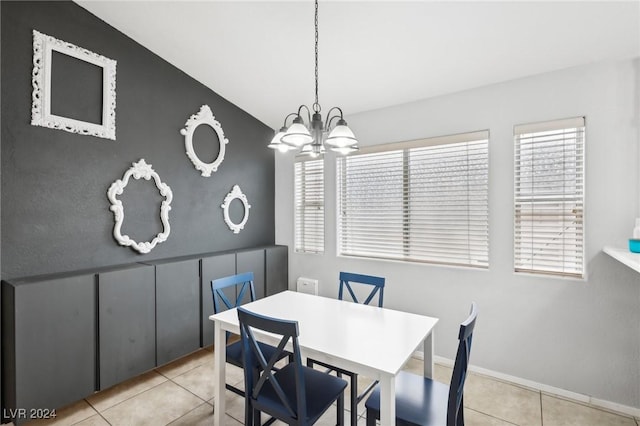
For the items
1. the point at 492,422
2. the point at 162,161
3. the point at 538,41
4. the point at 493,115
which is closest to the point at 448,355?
the point at 492,422

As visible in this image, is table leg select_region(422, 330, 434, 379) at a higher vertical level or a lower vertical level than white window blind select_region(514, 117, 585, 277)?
lower

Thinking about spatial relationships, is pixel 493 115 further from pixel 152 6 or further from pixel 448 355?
pixel 152 6

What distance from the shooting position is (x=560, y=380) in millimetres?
2410

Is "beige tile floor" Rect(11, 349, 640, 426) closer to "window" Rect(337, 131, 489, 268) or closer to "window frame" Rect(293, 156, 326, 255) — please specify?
"window" Rect(337, 131, 489, 268)

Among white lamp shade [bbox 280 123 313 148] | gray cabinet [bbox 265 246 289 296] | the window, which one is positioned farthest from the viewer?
gray cabinet [bbox 265 246 289 296]

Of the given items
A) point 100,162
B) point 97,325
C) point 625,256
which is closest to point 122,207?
point 100,162

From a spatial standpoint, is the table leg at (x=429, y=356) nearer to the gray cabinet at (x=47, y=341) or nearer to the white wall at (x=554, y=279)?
the white wall at (x=554, y=279)

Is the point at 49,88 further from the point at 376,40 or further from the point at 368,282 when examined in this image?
the point at 368,282

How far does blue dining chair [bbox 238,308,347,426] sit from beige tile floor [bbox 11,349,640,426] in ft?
2.05

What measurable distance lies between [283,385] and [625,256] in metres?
2.22

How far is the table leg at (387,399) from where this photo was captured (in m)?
1.37

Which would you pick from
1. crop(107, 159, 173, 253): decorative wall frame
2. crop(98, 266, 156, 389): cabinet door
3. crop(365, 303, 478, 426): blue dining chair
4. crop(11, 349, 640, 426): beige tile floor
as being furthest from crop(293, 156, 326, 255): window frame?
crop(365, 303, 478, 426): blue dining chair

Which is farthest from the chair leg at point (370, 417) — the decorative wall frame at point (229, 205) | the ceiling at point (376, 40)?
the decorative wall frame at point (229, 205)

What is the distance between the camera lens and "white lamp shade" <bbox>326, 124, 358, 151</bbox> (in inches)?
66.8
